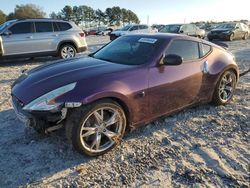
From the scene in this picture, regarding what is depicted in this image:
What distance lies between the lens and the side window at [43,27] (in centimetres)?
1120

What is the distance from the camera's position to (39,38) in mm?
11188

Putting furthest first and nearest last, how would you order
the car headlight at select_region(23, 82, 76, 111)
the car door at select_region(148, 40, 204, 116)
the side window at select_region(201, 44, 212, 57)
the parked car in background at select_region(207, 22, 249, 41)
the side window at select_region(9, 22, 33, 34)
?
the parked car in background at select_region(207, 22, 249, 41) → the side window at select_region(9, 22, 33, 34) → the side window at select_region(201, 44, 212, 57) → the car door at select_region(148, 40, 204, 116) → the car headlight at select_region(23, 82, 76, 111)

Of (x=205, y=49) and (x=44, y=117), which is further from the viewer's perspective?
(x=205, y=49)

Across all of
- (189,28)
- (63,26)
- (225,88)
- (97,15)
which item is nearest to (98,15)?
(97,15)

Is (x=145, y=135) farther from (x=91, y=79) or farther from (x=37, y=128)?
(x=37, y=128)

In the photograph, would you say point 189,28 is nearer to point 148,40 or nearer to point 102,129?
point 148,40

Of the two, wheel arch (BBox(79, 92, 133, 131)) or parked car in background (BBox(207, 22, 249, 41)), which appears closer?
wheel arch (BBox(79, 92, 133, 131))

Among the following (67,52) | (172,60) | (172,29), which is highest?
(172,60)

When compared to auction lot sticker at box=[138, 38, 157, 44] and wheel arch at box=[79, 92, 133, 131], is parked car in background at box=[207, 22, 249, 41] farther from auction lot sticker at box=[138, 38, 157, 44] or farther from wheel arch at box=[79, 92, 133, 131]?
wheel arch at box=[79, 92, 133, 131]

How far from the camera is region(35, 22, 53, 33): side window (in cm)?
1120

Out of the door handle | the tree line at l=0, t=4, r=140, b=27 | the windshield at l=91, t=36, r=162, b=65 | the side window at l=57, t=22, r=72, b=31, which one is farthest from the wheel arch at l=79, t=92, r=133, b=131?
the tree line at l=0, t=4, r=140, b=27

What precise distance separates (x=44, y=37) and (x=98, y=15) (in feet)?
282

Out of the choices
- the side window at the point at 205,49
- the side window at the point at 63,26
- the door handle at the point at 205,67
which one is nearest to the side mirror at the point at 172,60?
the door handle at the point at 205,67

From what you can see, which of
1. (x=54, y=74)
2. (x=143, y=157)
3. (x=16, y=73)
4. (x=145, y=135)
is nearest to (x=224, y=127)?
(x=145, y=135)
